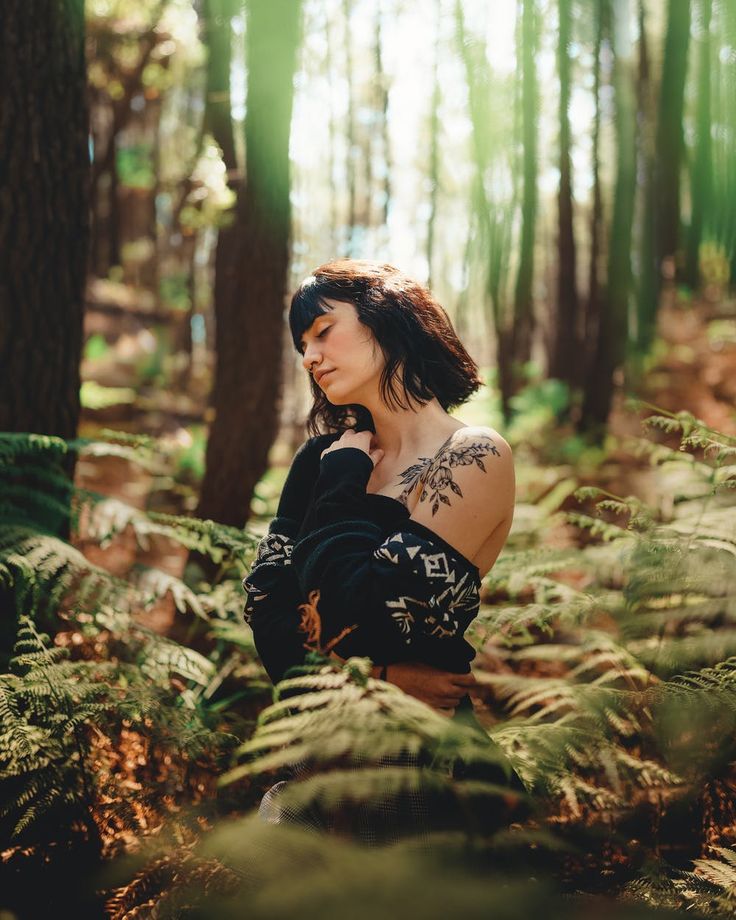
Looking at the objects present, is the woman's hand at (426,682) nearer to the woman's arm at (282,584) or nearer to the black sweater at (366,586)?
the black sweater at (366,586)

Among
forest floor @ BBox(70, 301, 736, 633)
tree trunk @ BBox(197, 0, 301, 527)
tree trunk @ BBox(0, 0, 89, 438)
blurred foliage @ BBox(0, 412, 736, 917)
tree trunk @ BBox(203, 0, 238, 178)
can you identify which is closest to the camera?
blurred foliage @ BBox(0, 412, 736, 917)

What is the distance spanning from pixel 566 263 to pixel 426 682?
12315mm

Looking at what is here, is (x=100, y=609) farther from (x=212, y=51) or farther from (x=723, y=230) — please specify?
(x=212, y=51)

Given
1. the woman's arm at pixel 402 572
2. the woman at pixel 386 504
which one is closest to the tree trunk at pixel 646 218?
the woman at pixel 386 504

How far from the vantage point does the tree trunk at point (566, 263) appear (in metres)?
11.2

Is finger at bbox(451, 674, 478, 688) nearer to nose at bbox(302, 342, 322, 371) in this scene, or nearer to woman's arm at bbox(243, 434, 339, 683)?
woman's arm at bbox(243, 434, 339, 683)

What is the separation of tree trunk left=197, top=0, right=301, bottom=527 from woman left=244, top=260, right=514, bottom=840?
117 inches

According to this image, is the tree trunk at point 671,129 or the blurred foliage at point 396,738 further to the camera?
the tree trunk at point 671,129

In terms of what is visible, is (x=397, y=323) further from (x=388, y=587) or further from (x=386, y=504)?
(x=388, y=587)

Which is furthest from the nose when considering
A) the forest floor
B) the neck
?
the forest floor

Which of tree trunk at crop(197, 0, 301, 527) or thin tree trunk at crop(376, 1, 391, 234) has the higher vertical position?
thin tree trunk at crop(376, 1, 391, 234)

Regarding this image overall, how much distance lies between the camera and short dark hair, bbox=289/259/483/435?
2324 mm

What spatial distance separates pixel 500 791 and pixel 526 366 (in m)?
17.0

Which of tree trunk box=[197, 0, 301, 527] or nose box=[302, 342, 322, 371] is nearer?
nose box=[302, 342, 322, 371]
